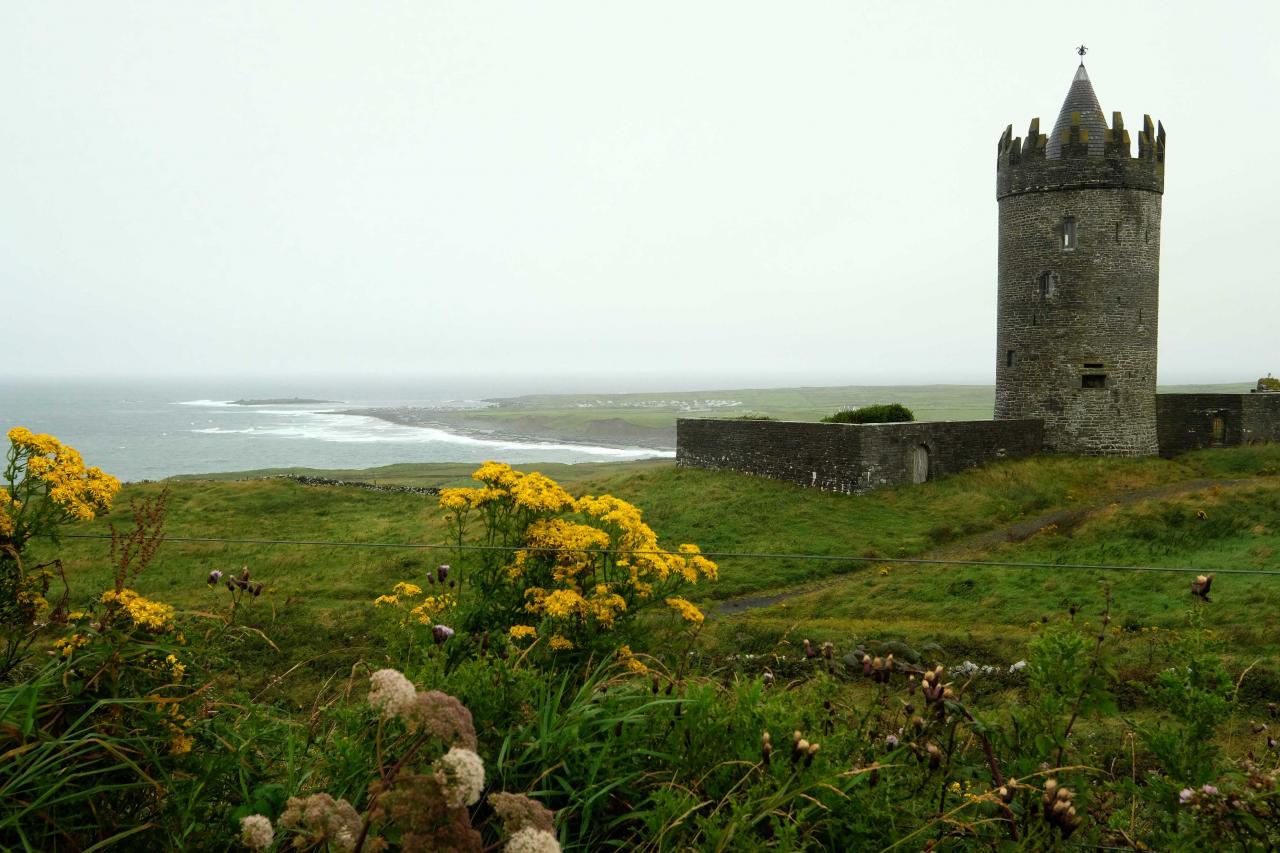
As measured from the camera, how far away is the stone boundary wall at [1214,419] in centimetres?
3241

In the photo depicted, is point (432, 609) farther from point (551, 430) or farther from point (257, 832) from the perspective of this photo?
point (551, 430)

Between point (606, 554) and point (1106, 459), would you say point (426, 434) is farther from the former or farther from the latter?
point (606, 554)

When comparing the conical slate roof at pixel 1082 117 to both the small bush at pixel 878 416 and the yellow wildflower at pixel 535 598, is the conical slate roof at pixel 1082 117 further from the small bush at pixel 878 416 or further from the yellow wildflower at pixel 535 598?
the yellow wildflower at pixel 535 598

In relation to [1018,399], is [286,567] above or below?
below

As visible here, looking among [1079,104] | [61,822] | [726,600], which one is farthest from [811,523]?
[61,822]

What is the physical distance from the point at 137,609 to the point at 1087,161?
Answer: 3461 cm

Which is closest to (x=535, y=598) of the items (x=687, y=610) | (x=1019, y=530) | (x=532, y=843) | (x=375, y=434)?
(x=687, y=610)

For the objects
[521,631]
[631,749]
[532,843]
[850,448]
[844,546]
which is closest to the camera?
[532,843]

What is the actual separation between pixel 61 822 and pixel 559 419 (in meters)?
140

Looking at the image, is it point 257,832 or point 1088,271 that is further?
point 1088,271

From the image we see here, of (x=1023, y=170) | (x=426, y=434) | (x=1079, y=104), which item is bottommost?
(x=426, y=434)

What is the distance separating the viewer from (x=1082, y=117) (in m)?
31.1

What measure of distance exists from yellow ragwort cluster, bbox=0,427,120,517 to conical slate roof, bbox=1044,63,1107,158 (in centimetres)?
3316

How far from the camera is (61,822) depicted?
10.6 feet
